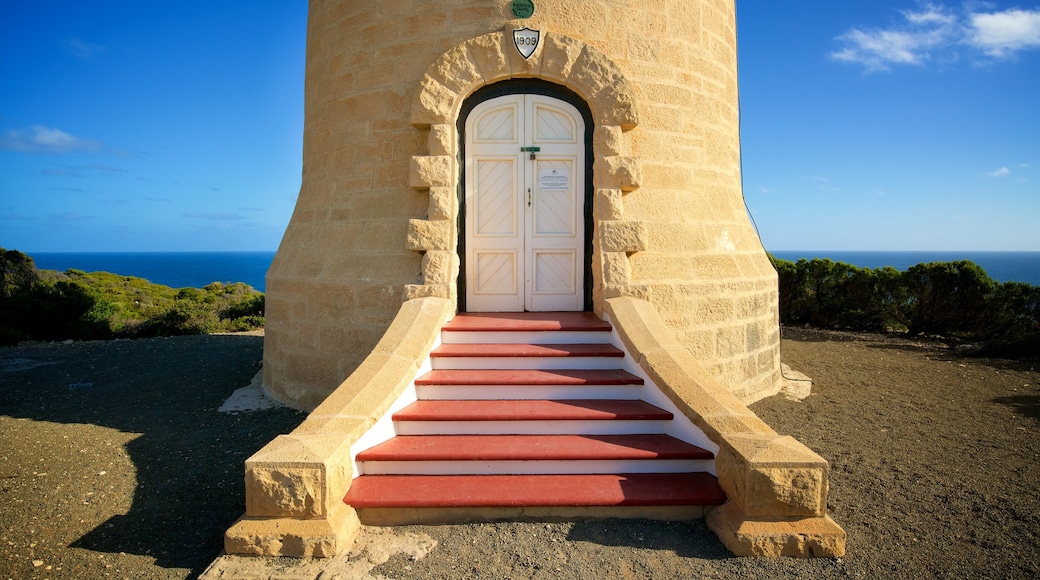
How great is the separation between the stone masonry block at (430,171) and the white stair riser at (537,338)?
162 centimetres

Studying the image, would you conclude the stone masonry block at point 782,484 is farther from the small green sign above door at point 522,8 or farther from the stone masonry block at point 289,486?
the small green sign above door at point 522,8

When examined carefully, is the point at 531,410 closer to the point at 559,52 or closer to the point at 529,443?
the point at 529,443

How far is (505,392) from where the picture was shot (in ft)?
16.2

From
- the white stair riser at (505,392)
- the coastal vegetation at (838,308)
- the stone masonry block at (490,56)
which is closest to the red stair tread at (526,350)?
the white stair riser at (505,392)

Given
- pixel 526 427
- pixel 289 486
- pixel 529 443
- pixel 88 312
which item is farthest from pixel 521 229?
pixel 88 312

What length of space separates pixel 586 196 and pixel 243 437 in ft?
14.7

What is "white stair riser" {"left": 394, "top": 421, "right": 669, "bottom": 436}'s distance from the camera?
4500 millimetres

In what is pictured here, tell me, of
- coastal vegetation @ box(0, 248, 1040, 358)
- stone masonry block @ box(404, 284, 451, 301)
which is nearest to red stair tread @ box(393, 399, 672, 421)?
stone masonry block @ box(404, 284, 451, 301)

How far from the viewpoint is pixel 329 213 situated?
668 cm

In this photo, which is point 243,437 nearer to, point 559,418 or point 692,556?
point 559,418

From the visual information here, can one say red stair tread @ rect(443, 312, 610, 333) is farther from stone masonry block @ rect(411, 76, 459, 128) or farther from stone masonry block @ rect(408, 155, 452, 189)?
stone masonry block @ rect(411, 76, 459, 128)

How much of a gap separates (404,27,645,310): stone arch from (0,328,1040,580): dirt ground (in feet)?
8.16

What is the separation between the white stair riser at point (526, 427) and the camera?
4.50 m

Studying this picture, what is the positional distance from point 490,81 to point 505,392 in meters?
3.35
